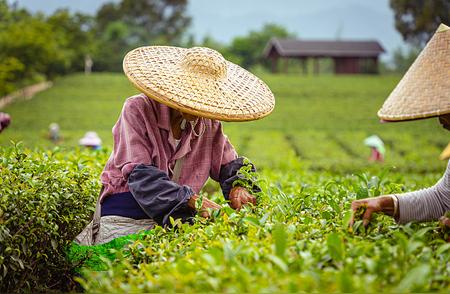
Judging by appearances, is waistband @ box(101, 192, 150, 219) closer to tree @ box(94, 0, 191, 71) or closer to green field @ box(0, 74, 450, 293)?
green field @ box(0, 74, 450, 293)

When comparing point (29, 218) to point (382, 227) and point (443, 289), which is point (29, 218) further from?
point (443, 289)

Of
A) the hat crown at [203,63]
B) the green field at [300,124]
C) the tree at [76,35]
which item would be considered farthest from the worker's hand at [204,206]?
the tree at [76,35]

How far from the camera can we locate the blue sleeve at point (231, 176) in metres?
3.04

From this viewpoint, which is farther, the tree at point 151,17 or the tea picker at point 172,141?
the tree at point 151,17

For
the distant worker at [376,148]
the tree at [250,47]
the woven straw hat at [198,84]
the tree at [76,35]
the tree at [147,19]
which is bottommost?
the tree at [250,47]

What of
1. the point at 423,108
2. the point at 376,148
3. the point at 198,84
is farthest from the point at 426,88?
the point at 376,148

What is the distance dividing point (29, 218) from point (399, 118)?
155 centimetres

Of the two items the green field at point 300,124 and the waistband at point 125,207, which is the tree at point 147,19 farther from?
the waistband at point 125,207

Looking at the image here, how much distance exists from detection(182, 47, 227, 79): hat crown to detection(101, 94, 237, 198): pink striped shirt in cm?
22

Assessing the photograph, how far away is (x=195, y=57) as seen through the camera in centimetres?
285

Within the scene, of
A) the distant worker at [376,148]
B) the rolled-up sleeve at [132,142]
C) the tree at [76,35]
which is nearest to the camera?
the rolled-up sleeve at [132,142]

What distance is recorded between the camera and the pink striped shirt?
2.80m

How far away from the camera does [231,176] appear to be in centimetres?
309

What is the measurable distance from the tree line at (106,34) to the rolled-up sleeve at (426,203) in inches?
258
